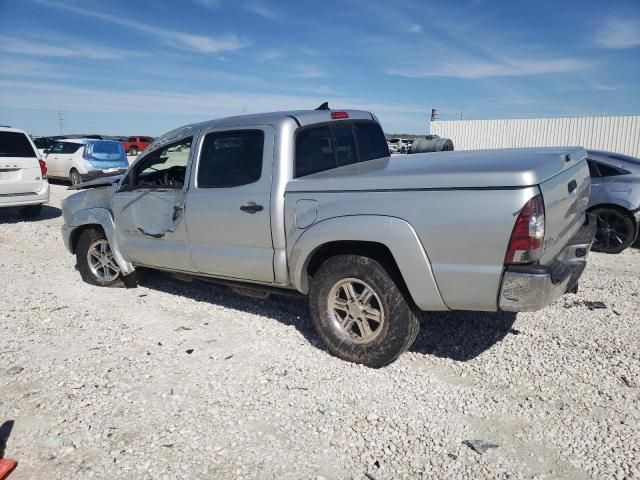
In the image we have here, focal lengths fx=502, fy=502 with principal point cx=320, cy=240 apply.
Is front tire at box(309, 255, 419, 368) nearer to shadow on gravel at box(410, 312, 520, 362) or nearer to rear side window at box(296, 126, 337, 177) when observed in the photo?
shadow on gravel at box(410, 312, 520, 362)

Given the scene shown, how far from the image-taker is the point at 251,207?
408cm

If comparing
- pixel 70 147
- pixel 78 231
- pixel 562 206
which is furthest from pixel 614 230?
pixel 70 147

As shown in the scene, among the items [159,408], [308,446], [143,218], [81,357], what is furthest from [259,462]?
[143,218]

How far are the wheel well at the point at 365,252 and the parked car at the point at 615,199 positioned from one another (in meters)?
5.18

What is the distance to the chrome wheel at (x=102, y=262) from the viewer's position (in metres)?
5.86

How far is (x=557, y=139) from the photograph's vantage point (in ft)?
76.0

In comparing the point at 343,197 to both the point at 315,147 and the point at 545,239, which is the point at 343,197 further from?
the point at 545,239

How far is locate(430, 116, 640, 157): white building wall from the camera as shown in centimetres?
2142

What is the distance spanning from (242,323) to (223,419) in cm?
164

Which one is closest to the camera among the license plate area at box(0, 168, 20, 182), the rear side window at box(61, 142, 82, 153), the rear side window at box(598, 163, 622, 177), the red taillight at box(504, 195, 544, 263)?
the red taillight at box(504, 195, 544, 263)

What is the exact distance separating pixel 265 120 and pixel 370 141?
125cm

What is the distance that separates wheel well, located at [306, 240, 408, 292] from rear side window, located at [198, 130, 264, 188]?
2.69ft

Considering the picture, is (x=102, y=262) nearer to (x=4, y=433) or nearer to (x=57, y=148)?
(x=4, y=433)

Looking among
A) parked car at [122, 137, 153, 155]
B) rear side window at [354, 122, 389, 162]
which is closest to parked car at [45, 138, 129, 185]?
rear side window at [354, 122, 389, 162]
